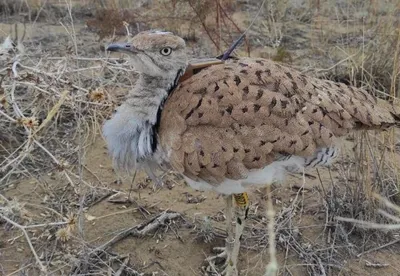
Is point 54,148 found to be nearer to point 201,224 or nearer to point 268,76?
point 201,224

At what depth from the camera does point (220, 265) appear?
2693mm

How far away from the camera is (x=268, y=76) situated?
89.1 inches

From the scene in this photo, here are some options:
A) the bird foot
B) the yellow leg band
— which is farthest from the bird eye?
the bird foot

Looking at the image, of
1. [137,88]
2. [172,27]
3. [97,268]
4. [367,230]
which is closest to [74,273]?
[97,268]

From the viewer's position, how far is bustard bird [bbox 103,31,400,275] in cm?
215

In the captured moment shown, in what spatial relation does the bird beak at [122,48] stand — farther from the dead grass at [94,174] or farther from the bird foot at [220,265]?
the bird foot at [220,265]

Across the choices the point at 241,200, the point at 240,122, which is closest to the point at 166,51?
the point at 240,122

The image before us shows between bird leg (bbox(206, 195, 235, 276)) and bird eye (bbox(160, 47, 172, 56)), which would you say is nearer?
bird eye (bbox(160, 47, 172, 56))

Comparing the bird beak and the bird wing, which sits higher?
the bird beak

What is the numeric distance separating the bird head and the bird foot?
2.93ft

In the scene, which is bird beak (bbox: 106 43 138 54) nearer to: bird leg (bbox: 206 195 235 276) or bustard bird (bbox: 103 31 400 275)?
bustard bird (bbox: 103 31 400 275)

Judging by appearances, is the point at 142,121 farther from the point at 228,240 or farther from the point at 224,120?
the point at 228,240

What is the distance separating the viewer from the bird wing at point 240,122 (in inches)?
84.6

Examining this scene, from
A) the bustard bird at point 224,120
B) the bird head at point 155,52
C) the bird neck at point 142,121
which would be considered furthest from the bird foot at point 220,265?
the bird head at point 155,52
